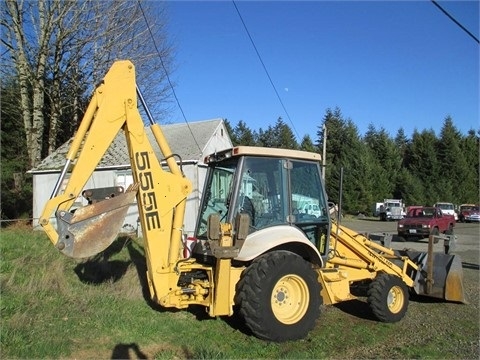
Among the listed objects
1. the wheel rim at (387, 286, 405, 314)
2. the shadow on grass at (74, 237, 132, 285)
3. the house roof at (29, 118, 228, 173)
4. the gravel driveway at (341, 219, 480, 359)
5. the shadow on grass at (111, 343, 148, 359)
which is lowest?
the gravel driveway at (341, 219, 480, 359)

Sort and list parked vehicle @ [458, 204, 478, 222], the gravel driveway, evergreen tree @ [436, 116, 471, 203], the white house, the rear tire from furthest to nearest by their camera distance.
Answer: evergreen tree @ [436, 116, 471, 203] < parked vehicle @ [458, 204, 478, 222] < the white house < the rear tire < the gravel driveway

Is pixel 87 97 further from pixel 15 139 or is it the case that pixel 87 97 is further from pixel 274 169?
pixel 274 169

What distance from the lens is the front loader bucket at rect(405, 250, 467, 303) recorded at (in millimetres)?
8227

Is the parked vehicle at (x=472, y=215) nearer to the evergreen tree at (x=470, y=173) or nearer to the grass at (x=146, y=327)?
the evergreen tree at (x=470, y=173)

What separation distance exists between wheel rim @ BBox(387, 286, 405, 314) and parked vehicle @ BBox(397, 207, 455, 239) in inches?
718

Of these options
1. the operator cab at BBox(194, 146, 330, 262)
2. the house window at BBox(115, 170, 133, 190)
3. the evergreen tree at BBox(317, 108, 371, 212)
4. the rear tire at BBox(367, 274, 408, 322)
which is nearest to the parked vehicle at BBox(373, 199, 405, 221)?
the evergreen tree at BBox(317, 108, 371, 212)

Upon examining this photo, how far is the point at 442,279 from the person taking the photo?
8.32m

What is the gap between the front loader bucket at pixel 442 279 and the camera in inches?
324

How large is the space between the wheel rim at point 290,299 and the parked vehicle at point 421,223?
20.0 metres

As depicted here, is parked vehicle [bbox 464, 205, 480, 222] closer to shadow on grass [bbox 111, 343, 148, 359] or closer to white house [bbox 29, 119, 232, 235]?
white house [bbox 29, 119, 232, 235]

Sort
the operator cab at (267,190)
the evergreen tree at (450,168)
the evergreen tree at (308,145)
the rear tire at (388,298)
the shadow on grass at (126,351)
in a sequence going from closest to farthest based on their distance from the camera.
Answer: the shadow on grass at (126,351)
the operator cab at (267,190)
the rear tire at (388,298)
the evergreen tree at (450,168)
the evergreen tree at (308,145)

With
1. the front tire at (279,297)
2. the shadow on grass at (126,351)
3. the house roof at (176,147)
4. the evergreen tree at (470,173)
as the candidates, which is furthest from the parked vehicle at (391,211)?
the shadow on grass at (126,351)

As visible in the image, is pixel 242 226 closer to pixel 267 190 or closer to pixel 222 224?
pixel 222 224

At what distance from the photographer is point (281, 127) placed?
81.2m
